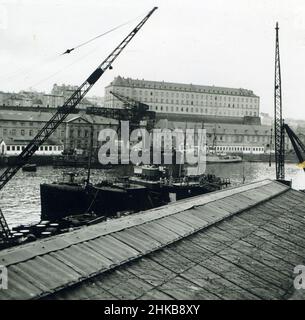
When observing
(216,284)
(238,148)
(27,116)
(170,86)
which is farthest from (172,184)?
(170,86)

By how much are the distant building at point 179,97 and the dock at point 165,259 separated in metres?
151

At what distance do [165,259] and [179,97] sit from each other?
175753 millimetres

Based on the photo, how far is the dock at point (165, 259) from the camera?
38.1 ft

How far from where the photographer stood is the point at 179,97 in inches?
7377

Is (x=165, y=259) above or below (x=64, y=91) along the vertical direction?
below

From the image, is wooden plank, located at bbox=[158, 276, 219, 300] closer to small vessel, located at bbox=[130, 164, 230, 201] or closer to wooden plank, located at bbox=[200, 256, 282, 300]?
wooden plank, located at bbox=[200, 256, 282, 300]

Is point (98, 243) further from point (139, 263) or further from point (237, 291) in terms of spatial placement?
point (237, 291)

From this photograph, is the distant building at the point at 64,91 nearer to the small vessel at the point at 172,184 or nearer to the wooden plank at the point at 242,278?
the small vessel at the point at 172,184

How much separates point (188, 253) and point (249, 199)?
14.0 metres

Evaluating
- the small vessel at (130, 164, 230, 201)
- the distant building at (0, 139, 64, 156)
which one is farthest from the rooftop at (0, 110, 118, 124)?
the small vessel at (130, 164, 230, 201)

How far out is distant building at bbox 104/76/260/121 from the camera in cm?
17688

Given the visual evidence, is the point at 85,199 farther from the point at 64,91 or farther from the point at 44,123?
the point at 64,91

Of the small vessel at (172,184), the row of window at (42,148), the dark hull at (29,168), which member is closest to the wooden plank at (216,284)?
the small vessel at (172,184)
